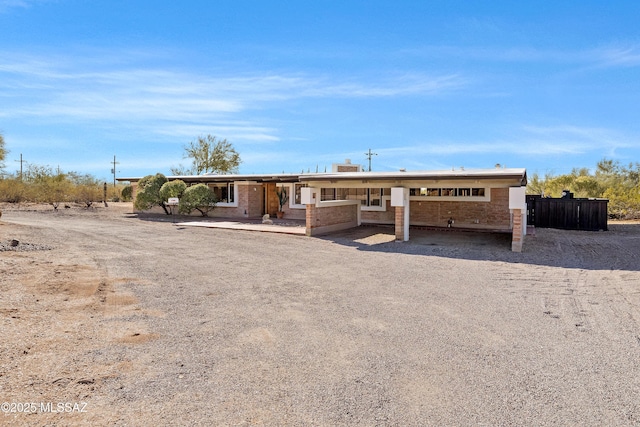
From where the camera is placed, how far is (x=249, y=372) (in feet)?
13.3

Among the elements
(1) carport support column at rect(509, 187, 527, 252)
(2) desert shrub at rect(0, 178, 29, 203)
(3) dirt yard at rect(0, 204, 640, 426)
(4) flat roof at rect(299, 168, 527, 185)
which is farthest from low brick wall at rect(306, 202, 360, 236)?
(2) desert shrub at rect(0, 178, 29, 203)

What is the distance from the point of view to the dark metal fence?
1808 cm

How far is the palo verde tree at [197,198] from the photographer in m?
22.9

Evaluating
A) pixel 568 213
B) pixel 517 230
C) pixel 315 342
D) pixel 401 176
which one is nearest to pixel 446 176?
pixel 401 176

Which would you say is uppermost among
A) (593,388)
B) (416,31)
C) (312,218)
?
(416,31)

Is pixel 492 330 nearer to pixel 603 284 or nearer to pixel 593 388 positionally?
pixel 593 388

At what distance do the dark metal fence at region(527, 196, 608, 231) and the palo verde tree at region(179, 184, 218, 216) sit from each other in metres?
17.0

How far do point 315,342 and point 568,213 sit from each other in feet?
60.0

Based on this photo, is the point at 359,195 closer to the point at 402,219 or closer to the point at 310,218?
the point at 310,218

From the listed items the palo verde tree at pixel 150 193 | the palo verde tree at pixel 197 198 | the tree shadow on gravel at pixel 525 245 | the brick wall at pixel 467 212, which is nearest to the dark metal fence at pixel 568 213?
the tree shadow on gravel at pixel 525 245

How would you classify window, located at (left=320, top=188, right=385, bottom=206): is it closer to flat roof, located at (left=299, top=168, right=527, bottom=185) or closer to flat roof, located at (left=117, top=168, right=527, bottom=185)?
flat roof, located at (left=117, top=168, right=527, bottom=185)

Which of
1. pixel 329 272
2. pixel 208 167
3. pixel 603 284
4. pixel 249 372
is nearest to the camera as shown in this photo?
pixel 249 372

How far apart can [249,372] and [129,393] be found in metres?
1.09

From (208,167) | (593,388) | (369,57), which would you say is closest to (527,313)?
(593,388)
